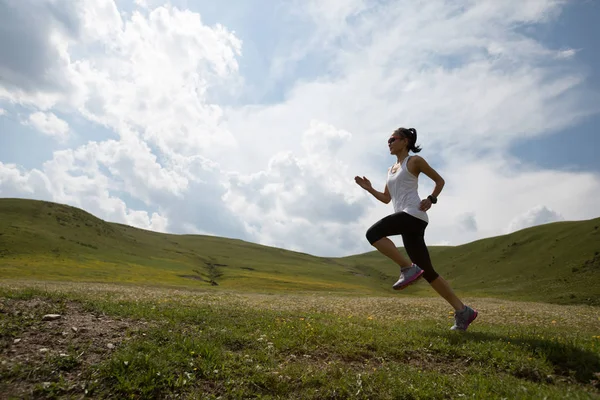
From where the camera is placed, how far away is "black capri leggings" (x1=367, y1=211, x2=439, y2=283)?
395 inches

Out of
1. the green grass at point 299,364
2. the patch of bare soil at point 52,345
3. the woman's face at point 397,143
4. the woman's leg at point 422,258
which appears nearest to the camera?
Answer: the patch of bare soil at point 52,345

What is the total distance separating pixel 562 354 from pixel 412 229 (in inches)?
157

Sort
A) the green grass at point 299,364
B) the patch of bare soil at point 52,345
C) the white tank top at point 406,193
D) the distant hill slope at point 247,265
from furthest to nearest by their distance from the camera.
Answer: the distant hill slope at point 247,265, the white tank top at point 406,193, the green grass at point 299,364, the patch of bare soil at point 52,345

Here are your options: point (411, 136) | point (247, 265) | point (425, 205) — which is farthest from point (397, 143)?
point (247, 265)

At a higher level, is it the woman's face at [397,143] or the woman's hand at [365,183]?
the woman's face at [397,143]

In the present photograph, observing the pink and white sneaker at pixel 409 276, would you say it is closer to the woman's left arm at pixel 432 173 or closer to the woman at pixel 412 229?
the woman at pixel 412 229

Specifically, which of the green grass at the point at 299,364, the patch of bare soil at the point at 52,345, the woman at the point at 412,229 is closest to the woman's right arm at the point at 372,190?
the woman at the point at 412,229

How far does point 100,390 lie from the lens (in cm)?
598

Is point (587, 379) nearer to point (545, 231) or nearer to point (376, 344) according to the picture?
point (376, 344)

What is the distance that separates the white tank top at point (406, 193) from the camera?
10023mm

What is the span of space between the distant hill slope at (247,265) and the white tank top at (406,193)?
49.1 metres

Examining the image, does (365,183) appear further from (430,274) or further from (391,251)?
(430,274)

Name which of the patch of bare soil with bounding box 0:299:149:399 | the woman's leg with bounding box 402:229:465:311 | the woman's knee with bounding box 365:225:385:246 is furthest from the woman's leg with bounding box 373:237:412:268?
the patch of bare soil with bounding box 0:299:149:399

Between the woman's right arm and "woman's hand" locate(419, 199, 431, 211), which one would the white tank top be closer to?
"woman's hand" locate(419, 199, 431, 211)
